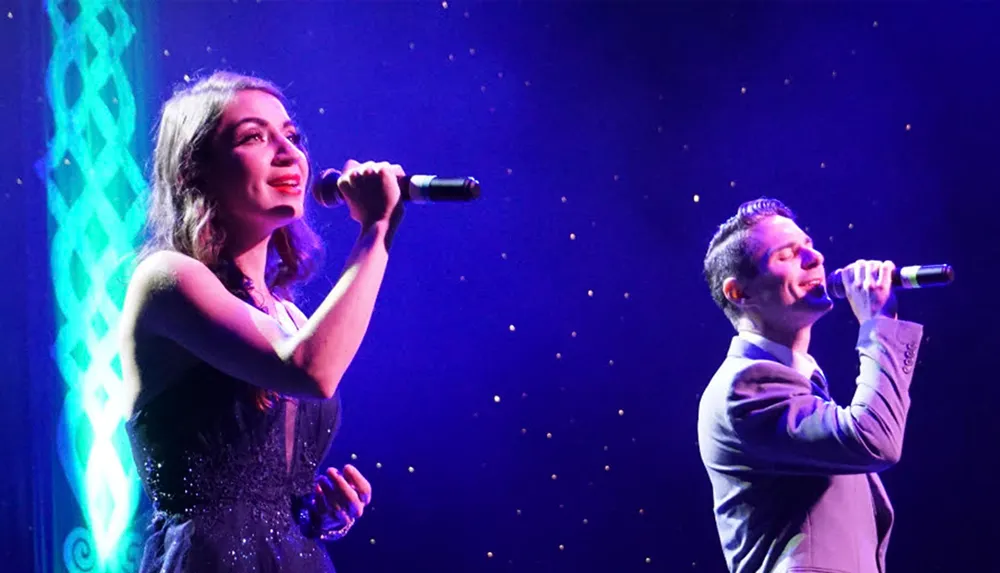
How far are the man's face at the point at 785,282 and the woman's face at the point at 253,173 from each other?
39.3 inches

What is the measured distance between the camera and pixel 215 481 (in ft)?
4.26

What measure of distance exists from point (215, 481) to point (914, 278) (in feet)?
4.47

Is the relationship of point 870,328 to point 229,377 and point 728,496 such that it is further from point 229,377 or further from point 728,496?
point 229,377

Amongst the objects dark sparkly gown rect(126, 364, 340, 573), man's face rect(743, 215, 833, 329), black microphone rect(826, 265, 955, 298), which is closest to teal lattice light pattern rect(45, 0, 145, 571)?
dark sparkly gown rect(126, 364, 340, 573)

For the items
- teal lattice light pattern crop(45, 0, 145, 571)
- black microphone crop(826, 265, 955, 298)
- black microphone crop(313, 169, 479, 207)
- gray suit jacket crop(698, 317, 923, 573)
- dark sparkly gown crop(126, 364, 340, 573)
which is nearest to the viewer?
dark sparkly gown crop(126, 364, 340, 573)

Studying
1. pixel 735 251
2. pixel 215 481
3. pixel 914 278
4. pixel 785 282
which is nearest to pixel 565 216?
pixel 735 251

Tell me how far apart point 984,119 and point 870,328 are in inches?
48.2

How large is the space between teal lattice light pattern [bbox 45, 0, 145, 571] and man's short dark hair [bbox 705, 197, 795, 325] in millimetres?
1547

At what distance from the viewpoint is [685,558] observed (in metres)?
2.80

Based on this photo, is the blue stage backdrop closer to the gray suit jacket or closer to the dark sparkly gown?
the gray suit jacket

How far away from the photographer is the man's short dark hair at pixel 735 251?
2.07 metres

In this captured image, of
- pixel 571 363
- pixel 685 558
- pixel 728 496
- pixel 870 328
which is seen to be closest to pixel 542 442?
pixel 571 363

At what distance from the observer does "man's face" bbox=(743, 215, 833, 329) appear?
6.60 ft

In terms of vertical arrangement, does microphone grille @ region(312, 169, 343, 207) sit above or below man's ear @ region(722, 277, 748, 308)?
above
